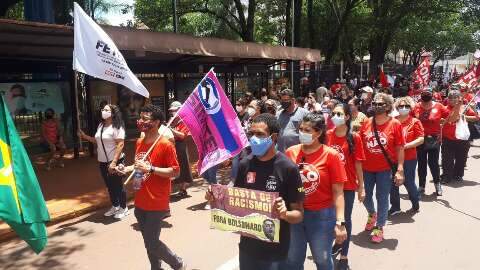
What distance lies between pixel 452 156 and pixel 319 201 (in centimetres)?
583

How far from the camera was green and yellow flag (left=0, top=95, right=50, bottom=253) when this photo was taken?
2787 millimetres

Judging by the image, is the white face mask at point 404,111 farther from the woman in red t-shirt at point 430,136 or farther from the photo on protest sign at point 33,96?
the photo on protest sign at point 33,96

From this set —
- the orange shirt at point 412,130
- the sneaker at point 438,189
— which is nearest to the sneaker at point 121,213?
the orange shirt at point 412,130

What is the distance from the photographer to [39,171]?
32.5 feet

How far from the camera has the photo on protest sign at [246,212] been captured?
9.76ft

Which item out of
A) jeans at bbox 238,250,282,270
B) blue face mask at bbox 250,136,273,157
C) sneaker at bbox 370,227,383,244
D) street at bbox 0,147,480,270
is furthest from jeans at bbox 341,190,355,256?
blue face mask at bbox 250,136,273,157

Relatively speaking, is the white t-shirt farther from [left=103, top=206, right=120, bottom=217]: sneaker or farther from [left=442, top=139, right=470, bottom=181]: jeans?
[left=442, top=139, right=470, bottom=181]: jeans

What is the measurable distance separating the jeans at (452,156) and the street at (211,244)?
A: 134 cm

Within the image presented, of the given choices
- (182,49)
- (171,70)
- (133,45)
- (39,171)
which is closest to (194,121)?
(133,45)

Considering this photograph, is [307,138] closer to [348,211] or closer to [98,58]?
[348,211]

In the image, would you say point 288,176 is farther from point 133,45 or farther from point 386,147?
point 133,45

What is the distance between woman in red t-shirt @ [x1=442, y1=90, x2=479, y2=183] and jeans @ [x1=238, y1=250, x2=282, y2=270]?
20.2ft

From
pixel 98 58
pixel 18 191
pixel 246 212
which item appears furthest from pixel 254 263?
pixel 98 58

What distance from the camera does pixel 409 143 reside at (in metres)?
6.29
